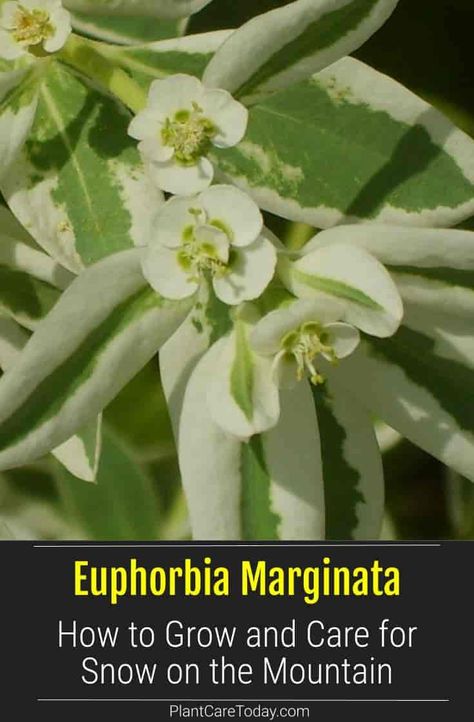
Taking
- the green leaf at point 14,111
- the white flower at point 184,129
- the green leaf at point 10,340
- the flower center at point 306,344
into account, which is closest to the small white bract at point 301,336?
the flower center at point 306,344

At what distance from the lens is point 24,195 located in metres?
0.79

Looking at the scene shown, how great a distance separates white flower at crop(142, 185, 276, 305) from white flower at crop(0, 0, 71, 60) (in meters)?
0.15

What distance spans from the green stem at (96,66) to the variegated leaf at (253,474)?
204mm

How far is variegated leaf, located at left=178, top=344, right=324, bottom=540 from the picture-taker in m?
0.73

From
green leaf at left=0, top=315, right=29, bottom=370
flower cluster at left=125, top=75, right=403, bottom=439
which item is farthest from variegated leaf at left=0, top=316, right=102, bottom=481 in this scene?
flower cluster at left=125, top=75, right=403, bottom=439

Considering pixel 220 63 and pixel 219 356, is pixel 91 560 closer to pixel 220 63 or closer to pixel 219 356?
pixel 219 356

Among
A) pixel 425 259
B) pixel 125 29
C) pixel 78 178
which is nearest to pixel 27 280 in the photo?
pixel 78 178

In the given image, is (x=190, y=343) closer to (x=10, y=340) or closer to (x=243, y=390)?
(x=243, y=390)

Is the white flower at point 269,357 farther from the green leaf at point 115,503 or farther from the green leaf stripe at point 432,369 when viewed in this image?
the green leaf at point 115,503

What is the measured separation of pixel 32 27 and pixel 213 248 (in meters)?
0.20

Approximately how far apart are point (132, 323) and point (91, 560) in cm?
31

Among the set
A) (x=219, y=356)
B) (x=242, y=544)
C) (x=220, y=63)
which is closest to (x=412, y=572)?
(x=242, y=544)

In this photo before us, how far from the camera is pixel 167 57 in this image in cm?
78

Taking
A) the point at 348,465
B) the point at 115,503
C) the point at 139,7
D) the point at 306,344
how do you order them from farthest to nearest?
the point at 115,503 < the point at 348,465 < the point at 139,7 < the point at 306,344
